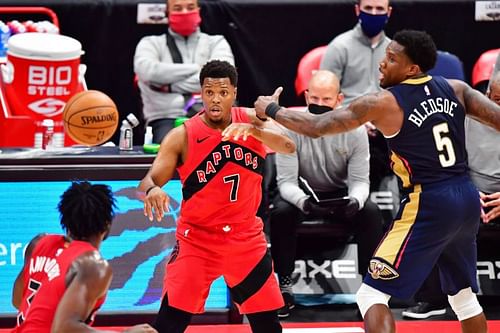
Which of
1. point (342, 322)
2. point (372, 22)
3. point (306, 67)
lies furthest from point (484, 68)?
point (342, 322)

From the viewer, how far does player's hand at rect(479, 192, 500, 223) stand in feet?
21.9

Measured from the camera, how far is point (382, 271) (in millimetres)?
5191

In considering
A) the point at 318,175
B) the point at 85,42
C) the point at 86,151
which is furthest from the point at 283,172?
the point at 85,42

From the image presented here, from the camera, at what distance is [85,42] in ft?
28.7

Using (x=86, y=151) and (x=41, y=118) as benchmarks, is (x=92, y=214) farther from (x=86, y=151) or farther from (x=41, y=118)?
(x=41, y=118)

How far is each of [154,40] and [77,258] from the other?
4.33 m

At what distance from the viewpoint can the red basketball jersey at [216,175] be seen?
5.36 metres

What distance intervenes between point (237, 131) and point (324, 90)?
190 cm

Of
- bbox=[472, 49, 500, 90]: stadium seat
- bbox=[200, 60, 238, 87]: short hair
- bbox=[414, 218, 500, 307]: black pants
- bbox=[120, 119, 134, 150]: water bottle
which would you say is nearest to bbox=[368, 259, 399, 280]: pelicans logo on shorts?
bbox=[200, 60, 238, 87]: short hair

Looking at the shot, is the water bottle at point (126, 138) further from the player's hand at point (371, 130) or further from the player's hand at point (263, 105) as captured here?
the player's hand at point (371, 130)

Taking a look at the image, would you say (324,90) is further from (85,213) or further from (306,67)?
(85,213)

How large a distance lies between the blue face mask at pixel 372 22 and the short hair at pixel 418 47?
2.68 metres

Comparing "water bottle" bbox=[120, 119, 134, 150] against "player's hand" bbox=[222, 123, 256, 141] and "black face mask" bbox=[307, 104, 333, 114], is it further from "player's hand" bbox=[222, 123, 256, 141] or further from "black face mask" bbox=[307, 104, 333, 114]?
"player's hand" bbox=[222, 123, 256, 141]

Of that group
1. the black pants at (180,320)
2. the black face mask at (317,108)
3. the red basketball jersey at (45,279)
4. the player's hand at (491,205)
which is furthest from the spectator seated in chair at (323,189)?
the red basketball jersey at (45,279)
